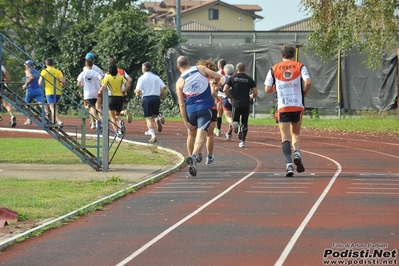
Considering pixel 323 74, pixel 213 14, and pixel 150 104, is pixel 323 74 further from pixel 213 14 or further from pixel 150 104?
pixel 213 14

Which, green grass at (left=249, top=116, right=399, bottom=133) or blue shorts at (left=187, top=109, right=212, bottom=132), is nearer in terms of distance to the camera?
blue shorts at (left=187, top=109, right=212, bottom=132)

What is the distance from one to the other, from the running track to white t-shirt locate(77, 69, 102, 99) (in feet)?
27.8

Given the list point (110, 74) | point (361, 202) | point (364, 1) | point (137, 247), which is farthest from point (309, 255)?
point (364, 1)

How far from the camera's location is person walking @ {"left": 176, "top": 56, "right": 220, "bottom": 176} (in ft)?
50.8

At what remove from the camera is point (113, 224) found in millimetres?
10945

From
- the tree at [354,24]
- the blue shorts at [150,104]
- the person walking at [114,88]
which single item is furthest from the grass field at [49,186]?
the tree at [354,24]

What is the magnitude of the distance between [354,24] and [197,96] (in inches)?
516

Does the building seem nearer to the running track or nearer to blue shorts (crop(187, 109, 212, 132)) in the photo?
the running track

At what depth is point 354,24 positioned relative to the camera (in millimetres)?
27672

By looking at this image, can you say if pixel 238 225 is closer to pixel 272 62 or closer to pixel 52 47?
pixel 272 62

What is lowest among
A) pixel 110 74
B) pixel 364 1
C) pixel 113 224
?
pixel 113 224

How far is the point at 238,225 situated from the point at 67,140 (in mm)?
6973

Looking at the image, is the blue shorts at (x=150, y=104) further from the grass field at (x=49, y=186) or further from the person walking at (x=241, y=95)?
the person walking at (x=241, y=95)

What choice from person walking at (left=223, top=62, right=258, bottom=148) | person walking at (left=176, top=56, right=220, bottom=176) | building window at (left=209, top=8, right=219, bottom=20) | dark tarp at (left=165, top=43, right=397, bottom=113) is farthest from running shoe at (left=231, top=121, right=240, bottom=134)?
building window at (left=209, top=8, right=219, bottom=20)
